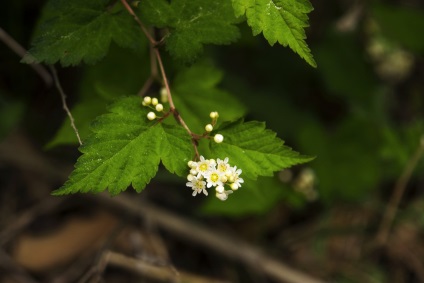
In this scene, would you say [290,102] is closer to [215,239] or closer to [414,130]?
[414,130]

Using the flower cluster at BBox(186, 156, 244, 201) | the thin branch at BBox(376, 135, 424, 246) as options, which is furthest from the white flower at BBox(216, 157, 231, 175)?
the thin branch at BBox(376, 135, 424, 246)

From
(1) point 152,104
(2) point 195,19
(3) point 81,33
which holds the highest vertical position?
(3) point 81,33

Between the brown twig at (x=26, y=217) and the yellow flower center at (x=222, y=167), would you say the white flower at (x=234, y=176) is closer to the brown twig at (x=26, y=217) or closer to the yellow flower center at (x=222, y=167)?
the yellow flower center at (x=222, y=167)

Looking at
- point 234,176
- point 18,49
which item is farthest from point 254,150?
point 18,49

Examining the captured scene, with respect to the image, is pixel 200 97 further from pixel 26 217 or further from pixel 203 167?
pixel 26 217

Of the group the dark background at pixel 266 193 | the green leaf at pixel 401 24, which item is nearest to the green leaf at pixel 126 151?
the dark background at pixel 266 193

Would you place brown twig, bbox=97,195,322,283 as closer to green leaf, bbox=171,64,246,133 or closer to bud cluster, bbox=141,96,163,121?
green leaf, bbox=171,64,246,133
